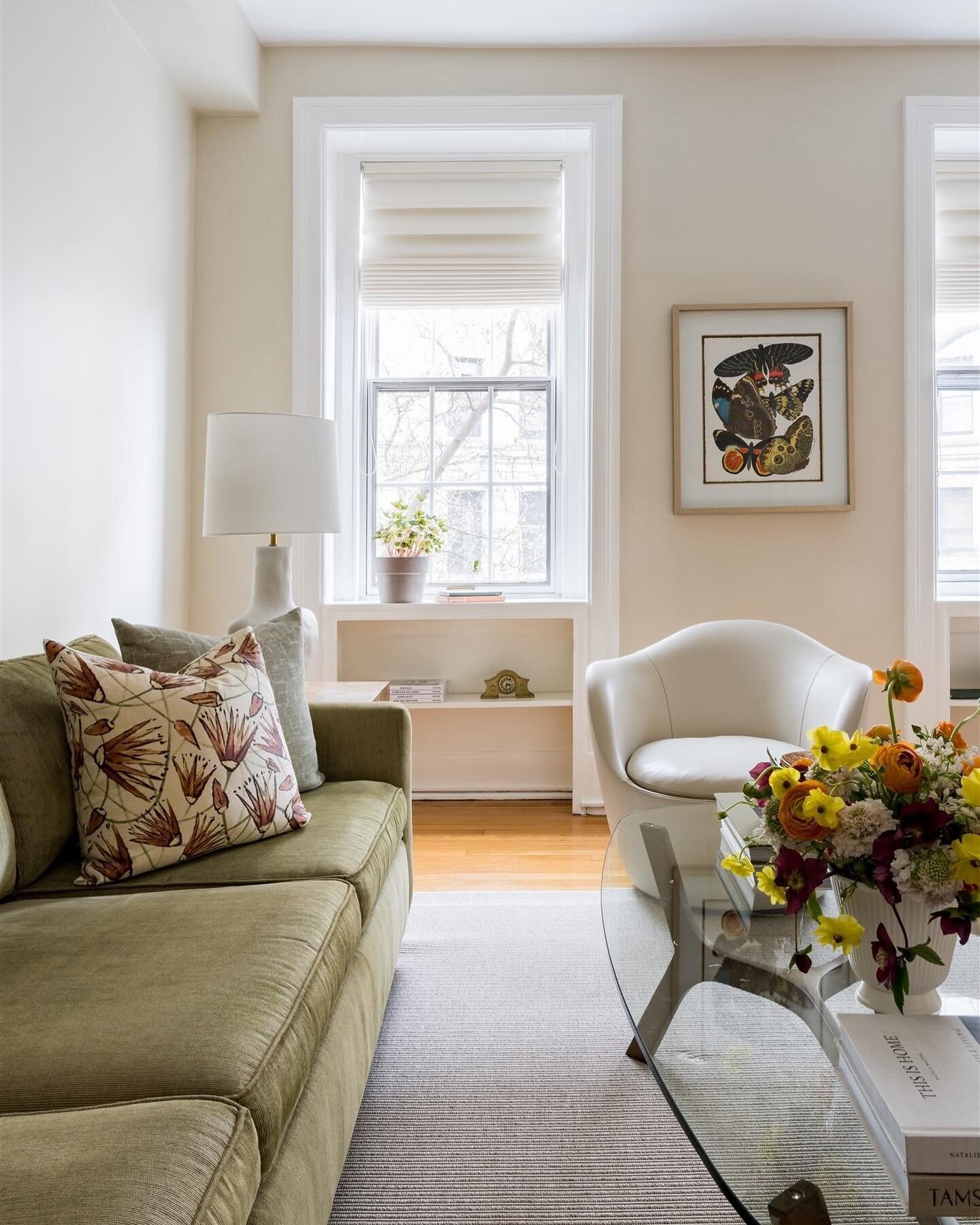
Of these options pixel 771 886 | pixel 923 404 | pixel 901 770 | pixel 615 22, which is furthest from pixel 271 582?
pixel 923 404

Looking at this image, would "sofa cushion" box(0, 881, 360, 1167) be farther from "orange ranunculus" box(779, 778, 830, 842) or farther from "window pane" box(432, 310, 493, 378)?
"window pane" box(432, 310, 493, 378)

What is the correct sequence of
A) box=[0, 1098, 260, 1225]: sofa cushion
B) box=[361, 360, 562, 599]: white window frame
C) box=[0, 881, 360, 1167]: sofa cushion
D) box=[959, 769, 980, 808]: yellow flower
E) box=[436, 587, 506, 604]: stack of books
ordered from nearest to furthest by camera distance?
box=[0, 1098, 260, 1225]: sofa cushion, box=[0, 881, 360, 1167]: sofa cushion, box=[959, 769, 980, 808]: yellow flower, box=[436, 587, 506, 604]: stack of books, box=[361, 360, 562, 599]: white window frame

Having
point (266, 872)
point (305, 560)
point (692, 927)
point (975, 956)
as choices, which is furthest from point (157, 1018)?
point (305, 560)

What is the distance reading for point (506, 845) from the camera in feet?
10.5

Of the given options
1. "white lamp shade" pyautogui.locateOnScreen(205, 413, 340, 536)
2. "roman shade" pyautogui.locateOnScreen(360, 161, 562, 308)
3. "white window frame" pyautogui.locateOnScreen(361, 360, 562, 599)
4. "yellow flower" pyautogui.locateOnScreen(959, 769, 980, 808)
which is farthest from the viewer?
"white window frame" pyautogui.locateOnScreen(361, 360, 562, 599)

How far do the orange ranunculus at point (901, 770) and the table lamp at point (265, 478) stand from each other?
171 cm

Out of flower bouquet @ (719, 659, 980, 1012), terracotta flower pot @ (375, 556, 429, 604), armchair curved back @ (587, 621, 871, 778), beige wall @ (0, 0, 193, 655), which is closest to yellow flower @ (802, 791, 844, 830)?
flower bouquet @ (719, 659, 980, 1012)

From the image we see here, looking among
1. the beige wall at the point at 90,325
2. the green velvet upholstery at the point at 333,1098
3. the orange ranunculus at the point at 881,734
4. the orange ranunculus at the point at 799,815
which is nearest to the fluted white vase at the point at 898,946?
the orange ranunculus at the point at 799,815

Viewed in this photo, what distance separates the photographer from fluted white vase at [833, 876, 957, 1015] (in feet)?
3.84

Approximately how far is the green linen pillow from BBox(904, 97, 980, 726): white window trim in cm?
250

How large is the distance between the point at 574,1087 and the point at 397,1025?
43 centimetres

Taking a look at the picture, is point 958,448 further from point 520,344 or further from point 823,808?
point 823,808

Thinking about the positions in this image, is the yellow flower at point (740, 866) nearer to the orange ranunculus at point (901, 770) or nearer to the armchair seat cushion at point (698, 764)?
the orange ranunculus at point (901, 770)

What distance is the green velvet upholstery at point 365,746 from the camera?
2232 millimetres
